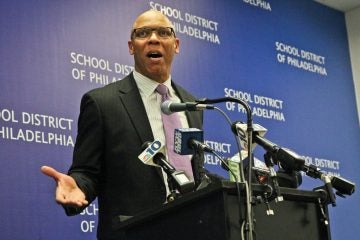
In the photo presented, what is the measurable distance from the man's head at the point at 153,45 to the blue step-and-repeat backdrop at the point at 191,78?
777mm

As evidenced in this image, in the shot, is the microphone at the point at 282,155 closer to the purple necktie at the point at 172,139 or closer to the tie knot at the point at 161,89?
the purple necktie at the point at 172,139

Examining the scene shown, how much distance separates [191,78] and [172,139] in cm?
170

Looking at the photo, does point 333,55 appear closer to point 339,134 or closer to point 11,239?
point 339,134

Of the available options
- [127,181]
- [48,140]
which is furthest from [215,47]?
[127,181]

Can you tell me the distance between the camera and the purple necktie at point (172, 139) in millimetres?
2283

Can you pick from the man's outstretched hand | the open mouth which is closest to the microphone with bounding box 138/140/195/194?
the man's outstretched hand

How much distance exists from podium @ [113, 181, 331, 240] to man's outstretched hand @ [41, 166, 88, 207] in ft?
0.43

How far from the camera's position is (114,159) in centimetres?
226

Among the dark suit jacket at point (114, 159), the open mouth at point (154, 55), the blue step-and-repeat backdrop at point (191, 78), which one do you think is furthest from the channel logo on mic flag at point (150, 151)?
the blue step-and-repeat backdrop at point (191, 78)

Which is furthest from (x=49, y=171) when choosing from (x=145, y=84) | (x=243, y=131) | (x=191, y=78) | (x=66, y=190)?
(x=191, y=78)

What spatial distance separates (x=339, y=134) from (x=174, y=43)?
9.24 feet

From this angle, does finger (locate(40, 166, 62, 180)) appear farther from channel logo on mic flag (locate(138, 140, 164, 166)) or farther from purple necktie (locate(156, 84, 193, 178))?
purple necktie (locate(156, 84, 193, 178))

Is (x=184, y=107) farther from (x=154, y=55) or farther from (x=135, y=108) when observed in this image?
(x=154, y=55)

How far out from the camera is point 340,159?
5.00m
